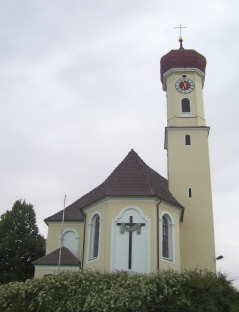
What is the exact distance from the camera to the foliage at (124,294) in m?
14.7

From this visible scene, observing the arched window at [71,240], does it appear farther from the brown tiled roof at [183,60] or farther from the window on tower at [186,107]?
the brown tiled roof at [183,60]

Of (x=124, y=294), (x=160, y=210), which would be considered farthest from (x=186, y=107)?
(x=124, y=294)

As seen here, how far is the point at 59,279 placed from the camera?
16.2 m

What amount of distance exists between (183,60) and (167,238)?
14.7m

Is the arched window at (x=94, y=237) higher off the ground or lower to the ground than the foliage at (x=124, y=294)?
higher

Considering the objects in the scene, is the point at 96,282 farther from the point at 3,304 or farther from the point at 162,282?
the point at 3,304

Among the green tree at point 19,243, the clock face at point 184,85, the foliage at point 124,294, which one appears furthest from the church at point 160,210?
the green tree at point 19,243

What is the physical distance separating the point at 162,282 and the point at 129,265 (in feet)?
15.6

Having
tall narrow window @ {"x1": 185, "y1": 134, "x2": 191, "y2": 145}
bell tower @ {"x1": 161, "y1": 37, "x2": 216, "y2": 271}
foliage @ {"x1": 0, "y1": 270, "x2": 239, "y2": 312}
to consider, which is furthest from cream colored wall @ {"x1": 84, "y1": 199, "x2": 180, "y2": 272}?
tall narrow window @ {"x1": 185, "y1": 134, "x2": 191, "y2": 145}

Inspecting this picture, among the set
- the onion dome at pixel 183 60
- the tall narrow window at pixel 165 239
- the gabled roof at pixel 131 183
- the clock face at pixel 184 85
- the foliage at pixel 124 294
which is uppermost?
the onion dome at pixel 183 60

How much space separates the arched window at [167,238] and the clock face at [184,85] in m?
11.2

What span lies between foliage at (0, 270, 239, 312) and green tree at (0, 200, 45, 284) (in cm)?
2015

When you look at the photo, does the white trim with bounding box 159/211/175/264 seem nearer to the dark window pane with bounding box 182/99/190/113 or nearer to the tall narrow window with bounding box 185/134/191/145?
the tall narrow window with bounding box 185/134/191/145

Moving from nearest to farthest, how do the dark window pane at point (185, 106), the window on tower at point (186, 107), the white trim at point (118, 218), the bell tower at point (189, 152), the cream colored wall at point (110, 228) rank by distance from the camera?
the white trim at point (118, 218) → the cream colored wall at point (110, 228) → the bell tower at point (189, 152) → the window on tower at point (186, 107) → the dark window pane at point (185, 106)
